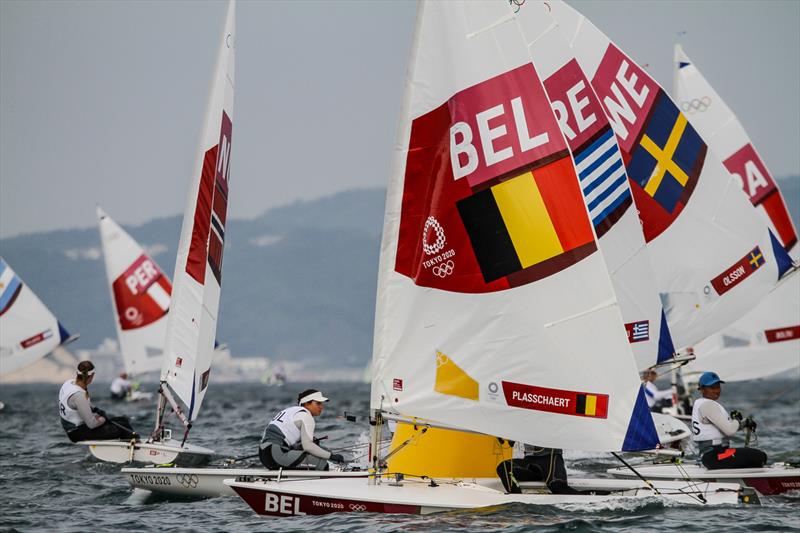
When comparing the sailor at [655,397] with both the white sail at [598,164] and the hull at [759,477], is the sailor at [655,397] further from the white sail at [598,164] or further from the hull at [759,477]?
the hull at [759,477]

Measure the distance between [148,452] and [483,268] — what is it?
7.54 meters

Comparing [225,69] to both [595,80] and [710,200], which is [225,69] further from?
[710,200]

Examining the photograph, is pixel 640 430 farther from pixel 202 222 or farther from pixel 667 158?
pixel 202 222

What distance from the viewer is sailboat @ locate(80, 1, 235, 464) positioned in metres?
16.7

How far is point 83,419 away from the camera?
1753 cm

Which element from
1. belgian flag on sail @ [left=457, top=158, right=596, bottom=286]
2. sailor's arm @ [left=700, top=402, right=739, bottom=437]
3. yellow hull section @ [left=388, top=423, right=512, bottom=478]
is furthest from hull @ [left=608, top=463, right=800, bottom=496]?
belgian flag on sail @ [left=457, top=158, right=596, bottom=286]

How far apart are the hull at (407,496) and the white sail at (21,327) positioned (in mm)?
26044

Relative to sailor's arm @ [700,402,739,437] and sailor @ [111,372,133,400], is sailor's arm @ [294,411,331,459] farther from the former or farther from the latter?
sailor @ [111,372,133,400]

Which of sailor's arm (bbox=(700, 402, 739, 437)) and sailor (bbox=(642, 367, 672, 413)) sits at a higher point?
sailor (bbox=(642, 367, 672, 413))

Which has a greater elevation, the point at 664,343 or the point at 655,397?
the point at 655,397

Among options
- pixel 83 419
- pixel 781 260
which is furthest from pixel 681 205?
pixel 83 419

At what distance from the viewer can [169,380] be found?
54.7ft

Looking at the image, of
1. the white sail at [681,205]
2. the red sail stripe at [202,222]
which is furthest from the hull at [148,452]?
the white sail at [681,205]

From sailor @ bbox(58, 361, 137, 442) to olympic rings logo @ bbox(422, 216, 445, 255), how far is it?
24.1ft
